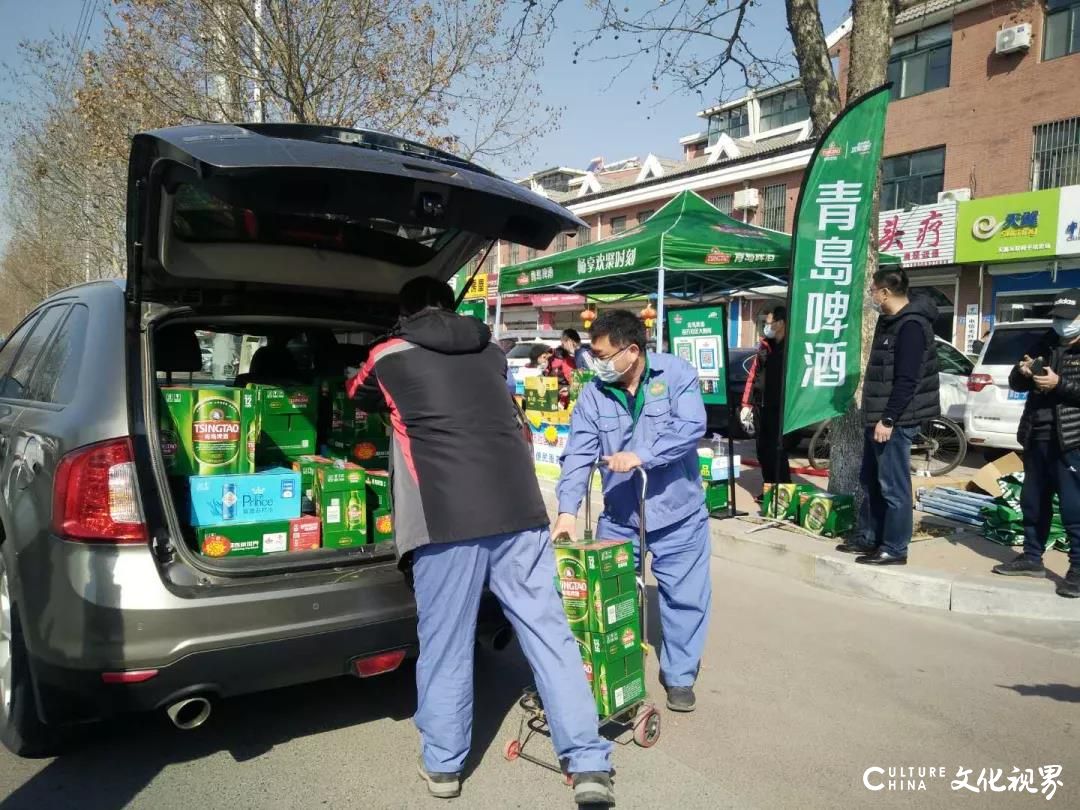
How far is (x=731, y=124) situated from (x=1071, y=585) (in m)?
33.5

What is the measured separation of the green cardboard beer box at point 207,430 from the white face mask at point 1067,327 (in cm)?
471

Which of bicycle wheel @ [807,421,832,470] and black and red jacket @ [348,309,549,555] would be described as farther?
bicycle wheel @ [807,421,832,470]

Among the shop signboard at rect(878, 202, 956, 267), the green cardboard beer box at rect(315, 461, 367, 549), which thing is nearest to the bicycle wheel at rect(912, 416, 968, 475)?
the green cardboard beer box at rect(315, 461, 367, 549)

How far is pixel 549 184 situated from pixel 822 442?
117ft

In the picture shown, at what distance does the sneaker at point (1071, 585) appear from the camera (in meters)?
4.89

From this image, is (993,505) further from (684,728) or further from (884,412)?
(684,728)

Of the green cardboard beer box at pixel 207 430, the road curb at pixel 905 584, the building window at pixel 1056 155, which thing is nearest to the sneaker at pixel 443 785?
the green cardboard beer box at pixel 207 430

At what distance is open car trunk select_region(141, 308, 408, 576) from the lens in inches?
123

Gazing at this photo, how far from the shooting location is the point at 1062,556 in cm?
584

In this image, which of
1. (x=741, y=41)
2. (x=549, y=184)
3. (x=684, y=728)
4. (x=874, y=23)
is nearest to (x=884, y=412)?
(x=684, y=728)

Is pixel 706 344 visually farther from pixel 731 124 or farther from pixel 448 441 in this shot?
pixel 731 124

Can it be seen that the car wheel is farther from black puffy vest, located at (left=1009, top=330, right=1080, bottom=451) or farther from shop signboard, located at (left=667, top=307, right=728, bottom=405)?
black puffy vest, located at (left=1009, top=330, right=1080, bottom=451)

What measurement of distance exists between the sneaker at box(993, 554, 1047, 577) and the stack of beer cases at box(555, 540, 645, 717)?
3.33m

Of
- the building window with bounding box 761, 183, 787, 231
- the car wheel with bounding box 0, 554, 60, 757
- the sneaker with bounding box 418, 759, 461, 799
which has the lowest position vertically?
the sneaker with bounding box 418, 759, 461, 799
